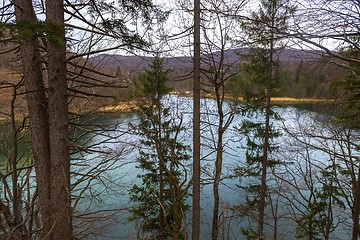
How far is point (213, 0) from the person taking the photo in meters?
5.14

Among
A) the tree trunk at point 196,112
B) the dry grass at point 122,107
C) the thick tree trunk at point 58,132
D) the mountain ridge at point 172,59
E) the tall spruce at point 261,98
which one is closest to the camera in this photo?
the thick tree trunk at point 58,132

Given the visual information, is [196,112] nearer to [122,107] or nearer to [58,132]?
[122,107]

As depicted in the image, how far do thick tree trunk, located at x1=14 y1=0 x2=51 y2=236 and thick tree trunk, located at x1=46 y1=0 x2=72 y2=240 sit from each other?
0.43 feet

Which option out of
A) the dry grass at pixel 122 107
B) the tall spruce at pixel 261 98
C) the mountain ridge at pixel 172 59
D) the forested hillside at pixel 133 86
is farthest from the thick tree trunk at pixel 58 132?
the tall spruce at pixel 261 98

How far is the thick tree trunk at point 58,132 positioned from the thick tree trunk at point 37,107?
130 millimetres

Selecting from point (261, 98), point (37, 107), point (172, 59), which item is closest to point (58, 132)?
point (37, 107)

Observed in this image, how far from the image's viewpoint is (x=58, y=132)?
283 centimetres

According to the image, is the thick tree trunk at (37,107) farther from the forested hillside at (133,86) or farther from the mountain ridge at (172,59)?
the mountain ridge at (172,59)

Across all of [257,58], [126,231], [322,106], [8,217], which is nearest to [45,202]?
[8,217]

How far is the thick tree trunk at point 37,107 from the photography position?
2732mm

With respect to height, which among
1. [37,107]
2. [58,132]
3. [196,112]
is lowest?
[58,132]

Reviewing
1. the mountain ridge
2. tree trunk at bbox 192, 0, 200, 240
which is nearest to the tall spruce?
the mountain ridge

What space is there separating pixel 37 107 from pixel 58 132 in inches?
15.3

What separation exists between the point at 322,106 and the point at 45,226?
4.79 m
